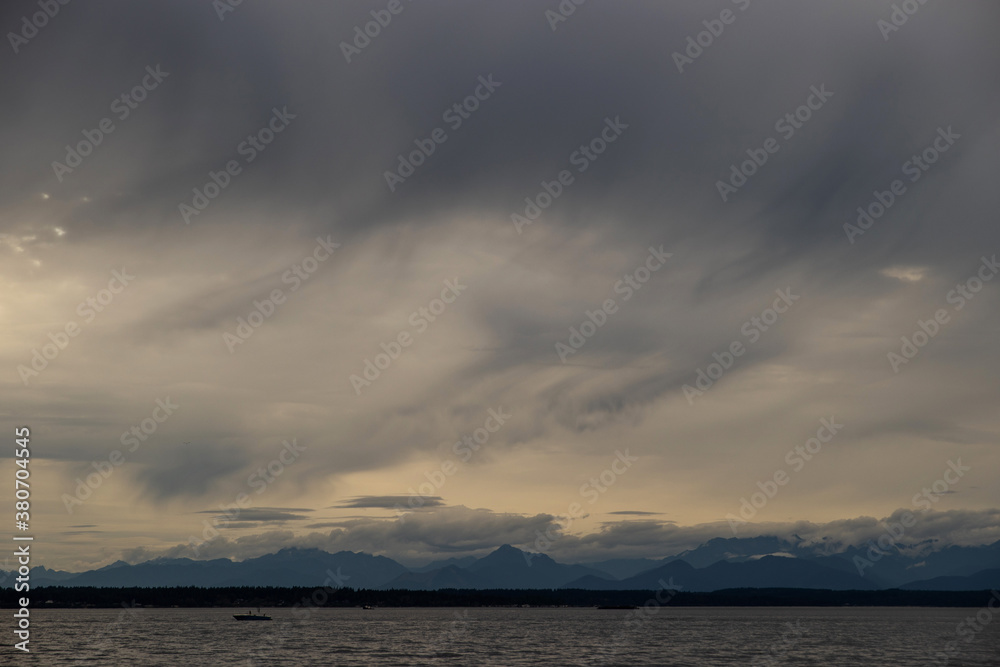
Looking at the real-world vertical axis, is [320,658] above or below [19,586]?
below

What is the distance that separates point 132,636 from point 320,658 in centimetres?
8650

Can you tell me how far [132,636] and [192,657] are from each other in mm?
69917

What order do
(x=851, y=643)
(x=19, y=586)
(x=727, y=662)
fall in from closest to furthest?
(x=19, y=586)
(x=727, y=662)
(x=851, y=643)

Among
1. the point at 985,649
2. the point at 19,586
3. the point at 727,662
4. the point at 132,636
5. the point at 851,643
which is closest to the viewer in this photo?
the point at 19,586

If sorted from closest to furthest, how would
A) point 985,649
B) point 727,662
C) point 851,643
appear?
point 727,662 < point 985,649 < point 851,643

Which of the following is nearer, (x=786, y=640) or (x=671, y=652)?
(x=671, y=652)

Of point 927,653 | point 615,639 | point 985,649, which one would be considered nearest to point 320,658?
point 615,639

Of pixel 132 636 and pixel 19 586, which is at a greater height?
pixel 19 586

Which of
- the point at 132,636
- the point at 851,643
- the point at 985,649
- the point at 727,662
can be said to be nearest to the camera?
the point at 727,662

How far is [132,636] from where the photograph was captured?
196 meters

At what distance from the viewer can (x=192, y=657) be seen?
138875 mm

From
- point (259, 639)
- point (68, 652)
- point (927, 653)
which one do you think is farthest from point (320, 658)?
point (927, 653)

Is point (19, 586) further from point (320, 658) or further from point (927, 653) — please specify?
point (927, 653)

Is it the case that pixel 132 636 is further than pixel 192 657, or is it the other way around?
pixel 132 636
